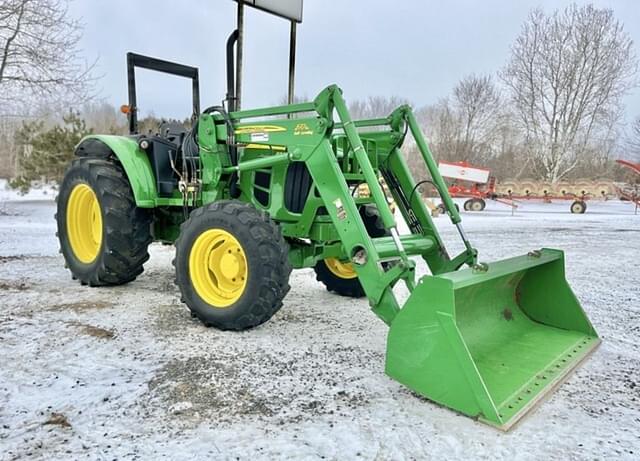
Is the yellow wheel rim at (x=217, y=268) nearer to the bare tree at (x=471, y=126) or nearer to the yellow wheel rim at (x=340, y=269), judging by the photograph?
the yellow wheel rim at (x=340, y=269)

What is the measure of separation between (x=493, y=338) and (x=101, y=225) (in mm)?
3776

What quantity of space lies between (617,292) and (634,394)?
3018 millimetres

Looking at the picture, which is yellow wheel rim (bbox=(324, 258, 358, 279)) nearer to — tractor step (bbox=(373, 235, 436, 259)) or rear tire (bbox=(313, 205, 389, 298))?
rear tire (bbox=(313, 205, 389, 298))

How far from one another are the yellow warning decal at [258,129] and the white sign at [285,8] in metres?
2.85

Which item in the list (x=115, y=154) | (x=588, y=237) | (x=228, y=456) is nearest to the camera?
(x=228, y=456)

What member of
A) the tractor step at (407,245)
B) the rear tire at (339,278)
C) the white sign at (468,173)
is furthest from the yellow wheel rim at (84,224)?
the white sign at (468,173)

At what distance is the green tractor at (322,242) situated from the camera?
106 inches

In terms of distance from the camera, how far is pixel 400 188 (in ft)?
14.2

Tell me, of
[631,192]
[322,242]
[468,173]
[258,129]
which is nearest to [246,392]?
[322,242]

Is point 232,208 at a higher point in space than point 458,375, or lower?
higher

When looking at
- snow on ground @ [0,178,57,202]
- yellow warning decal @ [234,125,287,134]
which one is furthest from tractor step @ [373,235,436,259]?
snow on ground @ [0,178,57,202]

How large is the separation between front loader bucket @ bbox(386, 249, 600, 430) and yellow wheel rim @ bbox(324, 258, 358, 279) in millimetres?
1671

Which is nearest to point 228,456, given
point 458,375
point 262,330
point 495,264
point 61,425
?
point 61,425

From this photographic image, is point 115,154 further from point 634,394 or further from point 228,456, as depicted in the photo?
point 634,394
